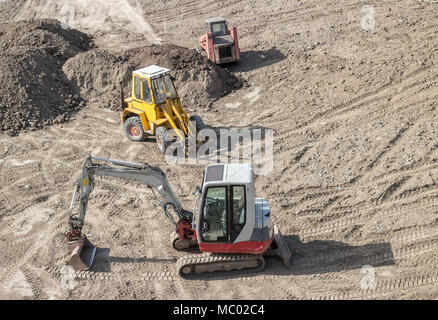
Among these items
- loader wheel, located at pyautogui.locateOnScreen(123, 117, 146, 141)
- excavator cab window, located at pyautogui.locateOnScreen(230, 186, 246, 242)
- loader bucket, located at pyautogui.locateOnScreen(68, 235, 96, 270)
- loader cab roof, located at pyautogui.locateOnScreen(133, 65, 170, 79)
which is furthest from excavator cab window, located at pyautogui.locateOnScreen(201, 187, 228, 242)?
loader wheel, located at pyautogui.locateOnScreen(123, 117, 146, 141)

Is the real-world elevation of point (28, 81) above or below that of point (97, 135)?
above

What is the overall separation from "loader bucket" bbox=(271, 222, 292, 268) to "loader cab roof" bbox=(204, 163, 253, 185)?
1.78 metres

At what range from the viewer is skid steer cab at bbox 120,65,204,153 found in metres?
13.7

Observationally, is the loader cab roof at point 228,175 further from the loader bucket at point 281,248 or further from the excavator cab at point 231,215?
the loader bucket at point 281,248

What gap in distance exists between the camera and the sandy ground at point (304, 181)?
9359 mm

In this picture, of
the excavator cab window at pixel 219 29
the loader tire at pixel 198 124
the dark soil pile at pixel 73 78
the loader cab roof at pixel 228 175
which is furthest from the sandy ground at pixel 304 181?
the loader cab roof at pixel 228 175

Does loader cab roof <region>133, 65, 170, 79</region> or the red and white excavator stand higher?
loader cab roof <region>133, 65, 170, 79</region>

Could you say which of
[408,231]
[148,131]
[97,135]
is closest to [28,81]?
[97,135]

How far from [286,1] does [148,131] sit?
12.6 m

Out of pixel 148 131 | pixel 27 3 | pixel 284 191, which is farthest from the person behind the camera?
pixel 27 3

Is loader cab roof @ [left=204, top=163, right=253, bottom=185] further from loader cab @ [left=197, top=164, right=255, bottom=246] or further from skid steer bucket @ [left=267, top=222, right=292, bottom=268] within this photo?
skid steer bucket @ [left=267, top=222, right=292, bottom=268]

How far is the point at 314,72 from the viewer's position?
56.2 ft

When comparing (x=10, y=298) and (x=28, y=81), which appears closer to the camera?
(x=10, y=298)

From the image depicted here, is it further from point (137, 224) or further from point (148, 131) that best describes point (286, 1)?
point (137, 224)
